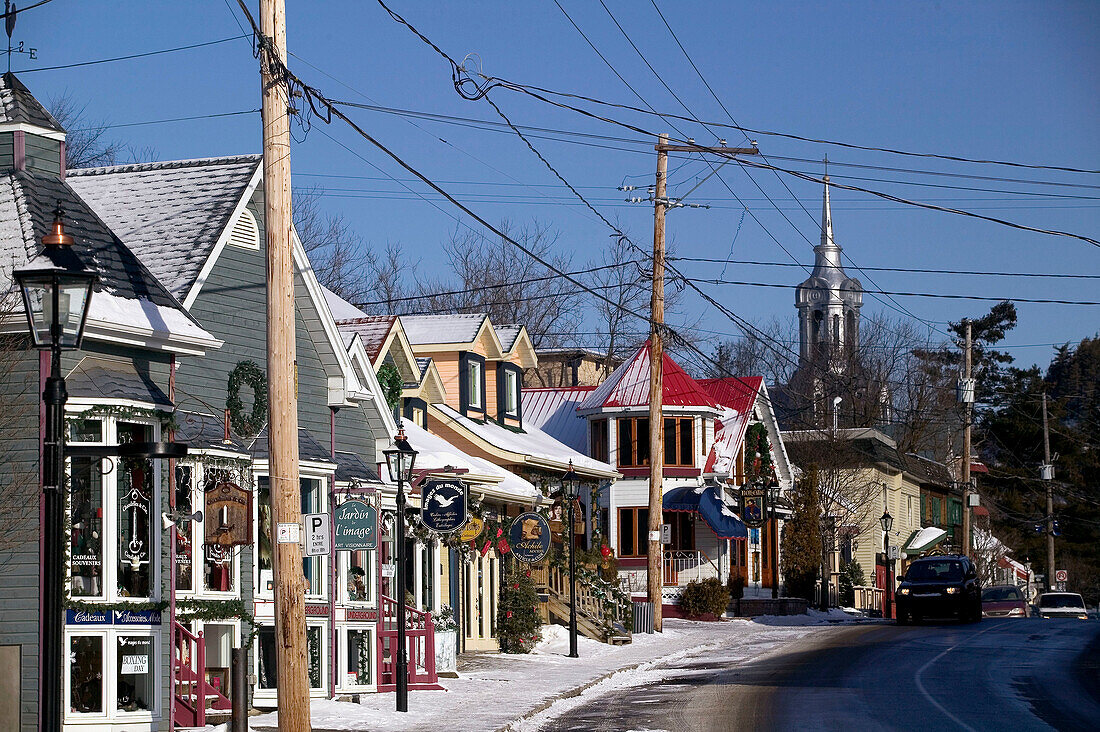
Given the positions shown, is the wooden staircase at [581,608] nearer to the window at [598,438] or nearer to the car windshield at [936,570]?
the car windshield at [936,570]

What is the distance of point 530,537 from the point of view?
88.0 feet

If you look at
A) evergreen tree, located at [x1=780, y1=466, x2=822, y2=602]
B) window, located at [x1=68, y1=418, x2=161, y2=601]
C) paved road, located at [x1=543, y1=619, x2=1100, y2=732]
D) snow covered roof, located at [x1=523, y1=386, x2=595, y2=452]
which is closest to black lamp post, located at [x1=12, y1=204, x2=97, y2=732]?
window, located at [x1=68, y1=418, x2=161, y2=601]

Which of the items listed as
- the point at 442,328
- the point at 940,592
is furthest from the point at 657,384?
the point at 940,592

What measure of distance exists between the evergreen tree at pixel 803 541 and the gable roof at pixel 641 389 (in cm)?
536

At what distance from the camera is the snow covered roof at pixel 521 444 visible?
31.4 metres

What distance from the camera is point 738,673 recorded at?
2298cm

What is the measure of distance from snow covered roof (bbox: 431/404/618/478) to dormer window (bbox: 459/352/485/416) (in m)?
0.40

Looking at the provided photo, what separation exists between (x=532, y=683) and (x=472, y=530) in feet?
16.0

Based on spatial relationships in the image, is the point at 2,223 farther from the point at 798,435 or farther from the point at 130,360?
the point at 798,435

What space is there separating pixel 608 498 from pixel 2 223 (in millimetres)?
30647

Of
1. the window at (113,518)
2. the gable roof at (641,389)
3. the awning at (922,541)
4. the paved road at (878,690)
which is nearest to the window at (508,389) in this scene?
the gable roof at (641,389)

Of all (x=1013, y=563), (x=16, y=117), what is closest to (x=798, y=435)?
A: (x=1013, y=563)

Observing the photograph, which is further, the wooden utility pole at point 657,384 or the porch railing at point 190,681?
the wooden utility pole at point 657,384

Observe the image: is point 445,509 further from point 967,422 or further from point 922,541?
point 922,541
